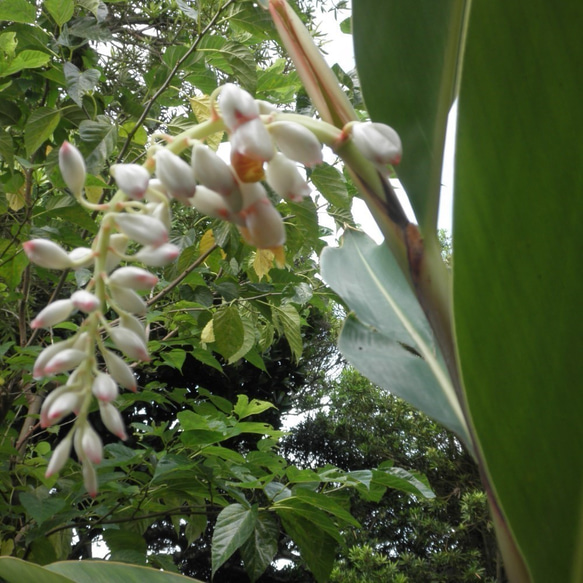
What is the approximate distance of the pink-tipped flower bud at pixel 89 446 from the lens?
0.81 ft

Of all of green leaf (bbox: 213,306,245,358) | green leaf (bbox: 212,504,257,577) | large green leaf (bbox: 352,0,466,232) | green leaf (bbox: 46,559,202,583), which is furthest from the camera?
green leaf (bbox: 213,306,245,358)

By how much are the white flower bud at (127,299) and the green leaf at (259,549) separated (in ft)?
2.95

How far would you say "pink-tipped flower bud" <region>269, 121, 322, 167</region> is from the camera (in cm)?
26

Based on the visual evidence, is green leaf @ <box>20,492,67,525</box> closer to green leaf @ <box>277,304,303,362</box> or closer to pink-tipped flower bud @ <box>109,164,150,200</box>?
green leaf @ <box>277,304,303,362</box>

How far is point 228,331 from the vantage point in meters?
1.21

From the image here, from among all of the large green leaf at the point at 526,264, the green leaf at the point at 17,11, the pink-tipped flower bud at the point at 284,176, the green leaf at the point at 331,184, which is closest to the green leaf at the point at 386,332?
the large green leaf at the point at 526,264

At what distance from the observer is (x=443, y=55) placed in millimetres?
396

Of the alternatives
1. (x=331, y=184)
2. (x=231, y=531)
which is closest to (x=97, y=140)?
(x=331, y=184)

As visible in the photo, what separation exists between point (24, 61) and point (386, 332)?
32.9 inches

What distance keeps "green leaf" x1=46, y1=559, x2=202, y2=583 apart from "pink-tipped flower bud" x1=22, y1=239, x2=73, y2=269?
1.10 feet

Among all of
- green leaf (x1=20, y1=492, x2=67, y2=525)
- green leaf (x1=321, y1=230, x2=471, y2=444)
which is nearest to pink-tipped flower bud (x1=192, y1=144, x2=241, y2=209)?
green leaf (x1=321, y1=230, x2=471, y2=444)

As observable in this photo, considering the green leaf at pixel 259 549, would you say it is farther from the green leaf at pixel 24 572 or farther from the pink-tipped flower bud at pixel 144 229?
the pink-tipped flower bud at pixel 144 229

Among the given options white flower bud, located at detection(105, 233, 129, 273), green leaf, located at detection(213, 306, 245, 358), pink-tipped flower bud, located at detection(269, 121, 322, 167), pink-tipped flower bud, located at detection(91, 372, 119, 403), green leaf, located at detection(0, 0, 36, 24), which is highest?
green leaf, located at detection(0, 0, 36, 24)

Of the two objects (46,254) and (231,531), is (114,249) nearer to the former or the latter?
(46,254)
